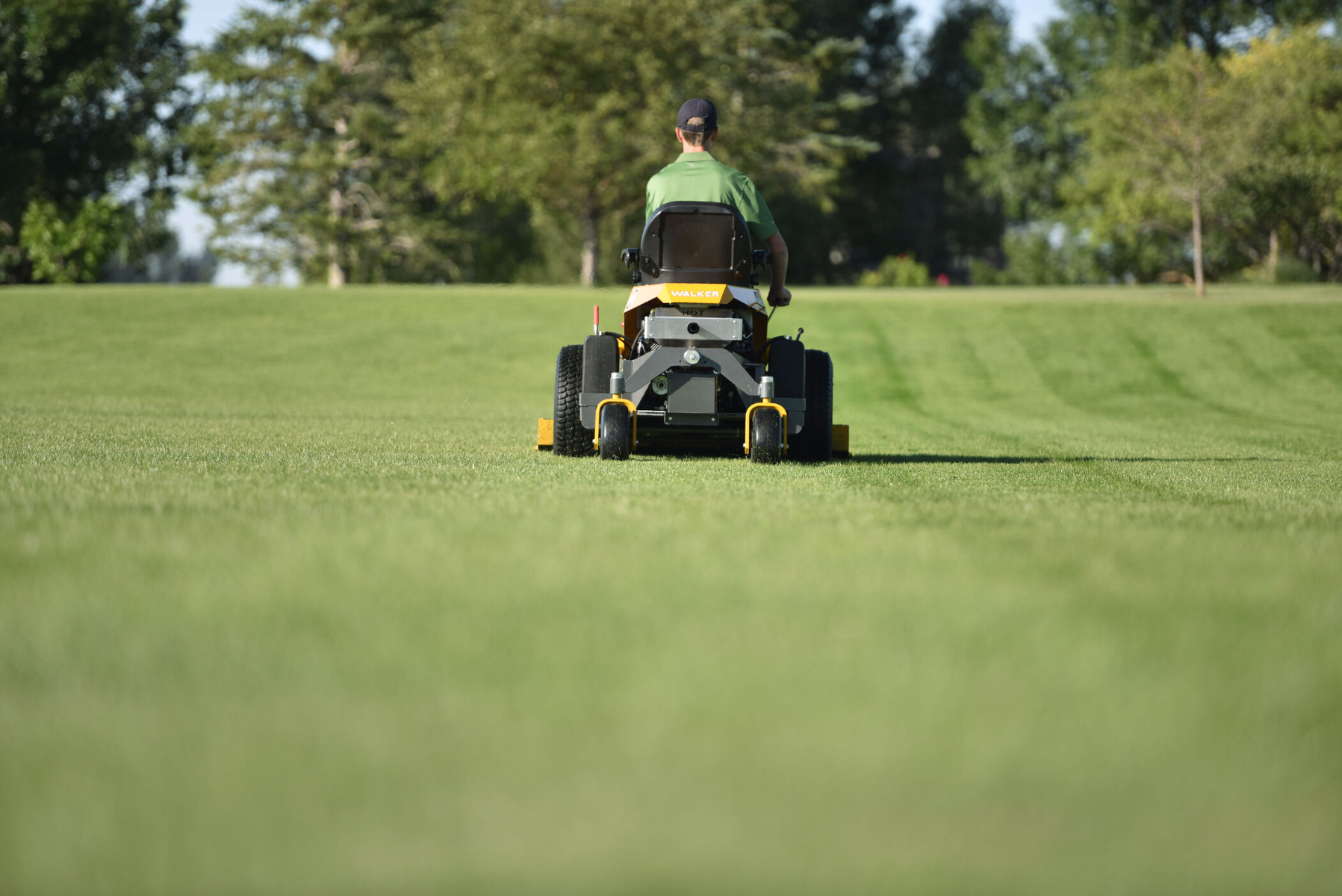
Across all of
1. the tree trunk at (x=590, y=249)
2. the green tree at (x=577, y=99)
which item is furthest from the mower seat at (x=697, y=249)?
the tree trunk at (x=590, y=249)

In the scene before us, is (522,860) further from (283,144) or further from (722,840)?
(283,144)

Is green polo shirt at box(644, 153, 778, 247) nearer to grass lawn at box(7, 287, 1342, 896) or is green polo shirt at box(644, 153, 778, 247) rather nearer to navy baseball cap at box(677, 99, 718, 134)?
navy baseball cap at box(677, 99, 718, 134)

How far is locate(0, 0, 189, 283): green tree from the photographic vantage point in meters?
53.8

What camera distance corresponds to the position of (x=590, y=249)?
49469 millimetres

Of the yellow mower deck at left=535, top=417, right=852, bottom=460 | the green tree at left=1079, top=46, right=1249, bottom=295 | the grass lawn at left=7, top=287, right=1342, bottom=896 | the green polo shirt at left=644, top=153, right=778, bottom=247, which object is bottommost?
the grass lawn at left=7, top=287, right=1342, bottom=896

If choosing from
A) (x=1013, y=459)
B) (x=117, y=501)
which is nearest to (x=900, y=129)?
(x=1013, y=459)

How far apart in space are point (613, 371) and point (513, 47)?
133 feet

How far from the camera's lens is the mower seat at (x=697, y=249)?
8453 mm

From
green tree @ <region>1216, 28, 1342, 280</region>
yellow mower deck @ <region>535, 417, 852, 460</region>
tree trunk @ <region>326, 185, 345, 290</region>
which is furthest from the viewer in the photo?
tree trunk @ <region>326, 185, 345, 290</region>

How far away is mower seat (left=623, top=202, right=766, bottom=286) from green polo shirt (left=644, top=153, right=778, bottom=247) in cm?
12

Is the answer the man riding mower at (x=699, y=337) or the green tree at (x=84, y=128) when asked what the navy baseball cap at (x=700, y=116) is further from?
the green tree at (x=84, y=128)

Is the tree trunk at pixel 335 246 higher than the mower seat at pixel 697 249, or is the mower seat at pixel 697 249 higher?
the tree trunk at pixel 335 246

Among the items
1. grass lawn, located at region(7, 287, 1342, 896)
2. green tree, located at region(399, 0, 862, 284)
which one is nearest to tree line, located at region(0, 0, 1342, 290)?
green tree, located at region(399, 0, 862, 284)

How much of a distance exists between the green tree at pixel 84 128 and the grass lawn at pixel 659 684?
52.0m
